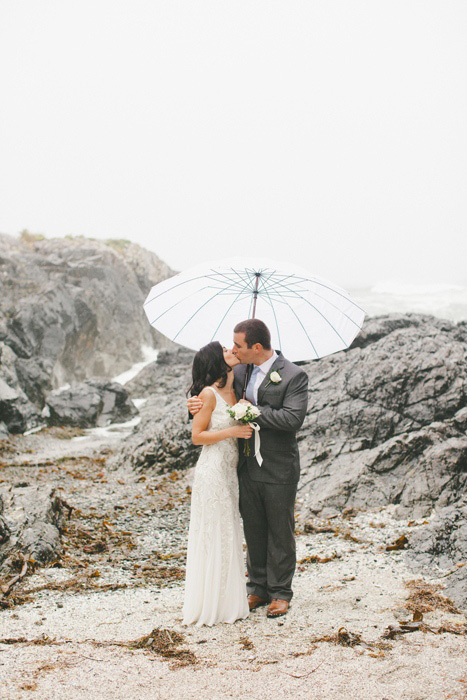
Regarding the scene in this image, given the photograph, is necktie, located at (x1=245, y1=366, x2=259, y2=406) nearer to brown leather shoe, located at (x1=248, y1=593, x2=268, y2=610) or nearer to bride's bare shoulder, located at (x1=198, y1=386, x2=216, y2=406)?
bride's bare shoulder, located at (x1=198, y1=386, x2=216, y2=406)

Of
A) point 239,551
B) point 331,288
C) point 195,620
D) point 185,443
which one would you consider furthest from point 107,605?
point 185,443

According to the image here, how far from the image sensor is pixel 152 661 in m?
4.05

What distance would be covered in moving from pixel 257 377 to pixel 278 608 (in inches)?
80.5

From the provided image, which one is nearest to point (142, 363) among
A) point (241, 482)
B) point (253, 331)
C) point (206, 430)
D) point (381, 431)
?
point (381, 431)

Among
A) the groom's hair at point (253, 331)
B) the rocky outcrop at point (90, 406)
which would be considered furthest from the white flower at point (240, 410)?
the rocky outcrop at point (90, 406)

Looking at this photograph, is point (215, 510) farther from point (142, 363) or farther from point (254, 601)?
point (142, 363)

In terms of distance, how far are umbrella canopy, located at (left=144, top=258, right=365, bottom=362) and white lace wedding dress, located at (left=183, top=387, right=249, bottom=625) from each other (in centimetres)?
99

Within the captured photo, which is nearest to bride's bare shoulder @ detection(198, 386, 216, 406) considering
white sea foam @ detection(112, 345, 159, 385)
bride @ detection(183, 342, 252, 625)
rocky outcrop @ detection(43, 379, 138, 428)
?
bride @ detection(183, 342, 252, 625)

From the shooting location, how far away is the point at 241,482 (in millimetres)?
5332

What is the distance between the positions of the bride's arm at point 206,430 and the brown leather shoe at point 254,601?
4.97 ft

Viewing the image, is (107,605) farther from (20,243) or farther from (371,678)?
(20,243)

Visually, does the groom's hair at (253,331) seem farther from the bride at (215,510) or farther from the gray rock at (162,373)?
the gray rock at (162,373)

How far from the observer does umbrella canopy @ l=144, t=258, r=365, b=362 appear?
219 inches

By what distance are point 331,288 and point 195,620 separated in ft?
10.5
